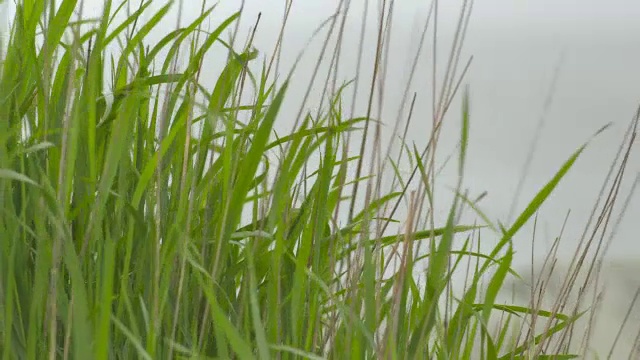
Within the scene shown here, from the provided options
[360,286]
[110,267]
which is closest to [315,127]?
[360,286]

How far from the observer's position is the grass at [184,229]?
62 centimetres

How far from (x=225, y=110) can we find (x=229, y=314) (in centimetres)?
19

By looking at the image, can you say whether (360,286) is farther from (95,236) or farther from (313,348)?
(95,236)

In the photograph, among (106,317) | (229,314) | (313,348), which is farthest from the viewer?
(229,314)

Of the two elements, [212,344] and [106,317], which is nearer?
A: [106,317]

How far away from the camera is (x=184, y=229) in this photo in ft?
2.33

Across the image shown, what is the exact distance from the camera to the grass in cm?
62

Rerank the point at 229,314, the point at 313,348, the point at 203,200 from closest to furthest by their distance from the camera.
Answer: the point at 313,348 < the point at 229,314 < the point at 203,200

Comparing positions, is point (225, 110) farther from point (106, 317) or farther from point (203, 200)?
point (106, 317)

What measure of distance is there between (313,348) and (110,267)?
176mm

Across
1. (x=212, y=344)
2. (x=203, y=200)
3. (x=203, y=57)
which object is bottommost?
(x=212, y=344)

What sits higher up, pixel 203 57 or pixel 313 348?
pixel 203 57

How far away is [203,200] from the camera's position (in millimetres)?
868

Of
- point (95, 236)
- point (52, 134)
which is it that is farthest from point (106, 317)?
point (52, 134)
